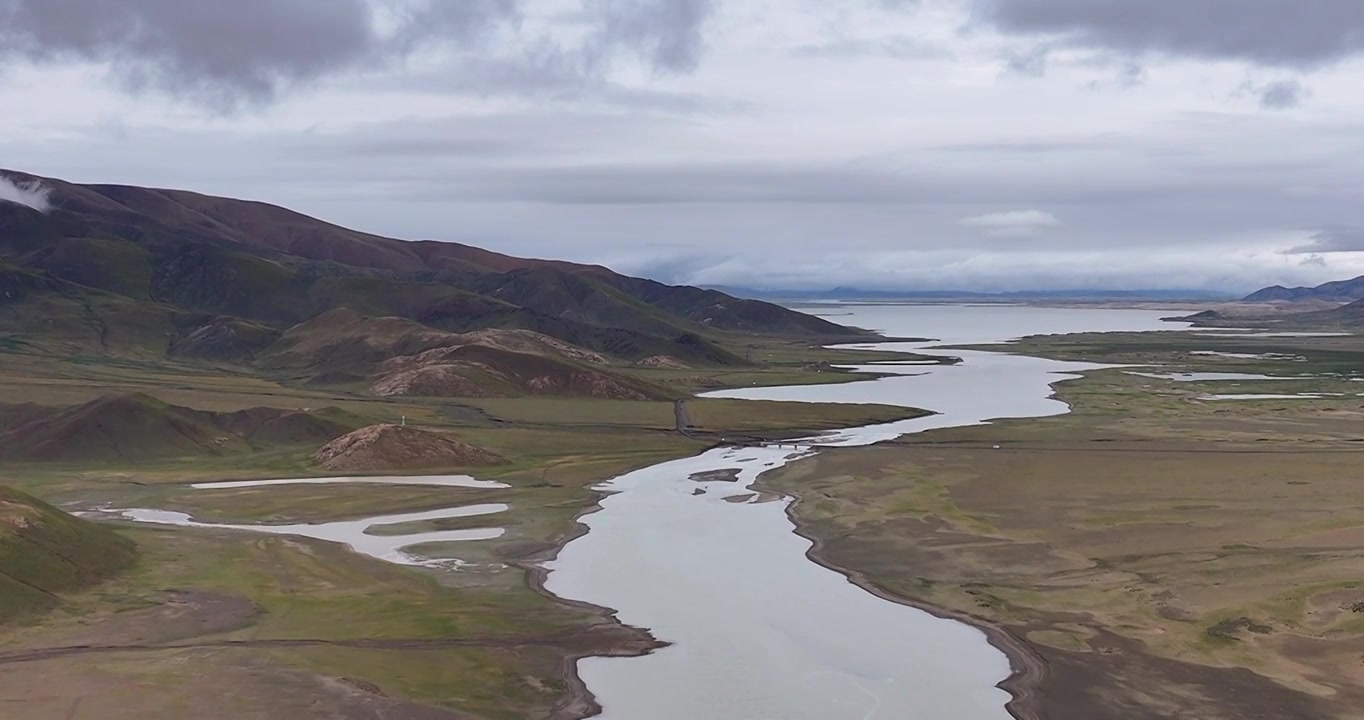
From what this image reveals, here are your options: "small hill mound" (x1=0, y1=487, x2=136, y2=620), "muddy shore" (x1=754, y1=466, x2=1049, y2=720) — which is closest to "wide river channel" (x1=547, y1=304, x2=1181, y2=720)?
"muddy shore" (x1=754, y1=466, x2=1049, y2=720)

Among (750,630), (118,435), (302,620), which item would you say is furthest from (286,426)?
(750,630)

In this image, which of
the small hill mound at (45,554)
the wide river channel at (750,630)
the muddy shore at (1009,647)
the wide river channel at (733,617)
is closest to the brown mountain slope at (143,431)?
the wide river channel at (733,617)

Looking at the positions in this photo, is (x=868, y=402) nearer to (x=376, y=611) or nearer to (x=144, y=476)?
(x=144, y=476)

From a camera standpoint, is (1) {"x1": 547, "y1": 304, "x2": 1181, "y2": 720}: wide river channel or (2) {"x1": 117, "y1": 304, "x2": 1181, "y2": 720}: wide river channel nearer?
(1) {"x1": 547, "y1": 304, "x2": 1181, "y2": 720}: wide river channel

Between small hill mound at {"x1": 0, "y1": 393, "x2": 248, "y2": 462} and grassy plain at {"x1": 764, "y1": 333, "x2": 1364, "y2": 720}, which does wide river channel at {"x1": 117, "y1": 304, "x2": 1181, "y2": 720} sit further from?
small hill mound at {"x1": 0, "y1": 393, "x2": 248, "y2": 462}

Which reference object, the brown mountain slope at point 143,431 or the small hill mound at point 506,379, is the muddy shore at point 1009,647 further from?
the small hill mound at point 506,379

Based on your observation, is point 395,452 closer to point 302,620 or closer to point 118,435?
point 118,435

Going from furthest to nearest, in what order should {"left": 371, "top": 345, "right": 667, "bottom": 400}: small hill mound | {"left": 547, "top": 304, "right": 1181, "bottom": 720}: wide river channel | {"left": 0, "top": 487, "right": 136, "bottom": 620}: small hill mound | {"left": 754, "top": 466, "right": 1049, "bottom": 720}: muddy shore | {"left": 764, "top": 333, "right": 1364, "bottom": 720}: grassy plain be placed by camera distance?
Answer: {"left": 371, "top": 345, "right": 667, "bottom": 400}: small hill mound
{"left": 0, "top": 487, "right": 136, "bottom": 620}: small hill mound
{"left": 764, "top": 333, "right": 1364, "bottom": 720}: grassy plain
{"left": 547, "top": 304, "right": 1181, "bottom": 720}: wide river channel
{"left": 754, "top": 466, "right": 1049, "bottom": 720}: muddy shore
